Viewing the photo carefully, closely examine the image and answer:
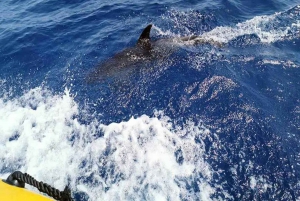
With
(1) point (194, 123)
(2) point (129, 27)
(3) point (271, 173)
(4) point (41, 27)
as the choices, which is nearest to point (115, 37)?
(2) point (129, 27)

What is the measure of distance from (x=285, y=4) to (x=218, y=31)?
16.7 feet

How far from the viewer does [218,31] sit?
12461mm

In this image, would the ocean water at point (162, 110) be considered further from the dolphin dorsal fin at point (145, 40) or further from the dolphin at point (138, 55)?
the dolphin dorsal fin at point (145, 40)

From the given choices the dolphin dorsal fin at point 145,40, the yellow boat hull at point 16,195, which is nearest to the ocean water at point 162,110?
the dolphin dorsal fin at point 145,40

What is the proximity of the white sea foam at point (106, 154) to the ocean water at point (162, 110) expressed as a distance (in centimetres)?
3

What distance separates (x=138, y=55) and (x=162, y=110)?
321cm

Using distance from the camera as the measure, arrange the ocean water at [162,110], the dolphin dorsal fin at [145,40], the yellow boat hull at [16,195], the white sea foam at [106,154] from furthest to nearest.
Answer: the dolphin dorsal fin at [145,40], the ocean water at [162,110], the white sea foam at [106,154], the yellow boat hull at [16,195]

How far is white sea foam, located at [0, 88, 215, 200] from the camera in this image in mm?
6395

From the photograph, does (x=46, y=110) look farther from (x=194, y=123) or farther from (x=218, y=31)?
(x=218, y=31)

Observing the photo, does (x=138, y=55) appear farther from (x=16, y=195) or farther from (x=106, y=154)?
(x=16, y=195)

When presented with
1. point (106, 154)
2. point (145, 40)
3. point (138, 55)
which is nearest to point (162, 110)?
point (106, 154)

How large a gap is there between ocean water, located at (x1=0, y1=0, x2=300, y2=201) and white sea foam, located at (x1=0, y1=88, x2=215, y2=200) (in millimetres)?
29

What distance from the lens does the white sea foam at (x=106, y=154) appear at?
6.39 metres

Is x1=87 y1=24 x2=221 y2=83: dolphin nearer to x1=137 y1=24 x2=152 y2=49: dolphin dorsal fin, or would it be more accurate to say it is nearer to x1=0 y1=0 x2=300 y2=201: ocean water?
x1=137 y1=24 x2=152 y2=49: dolphin dorsal fin
